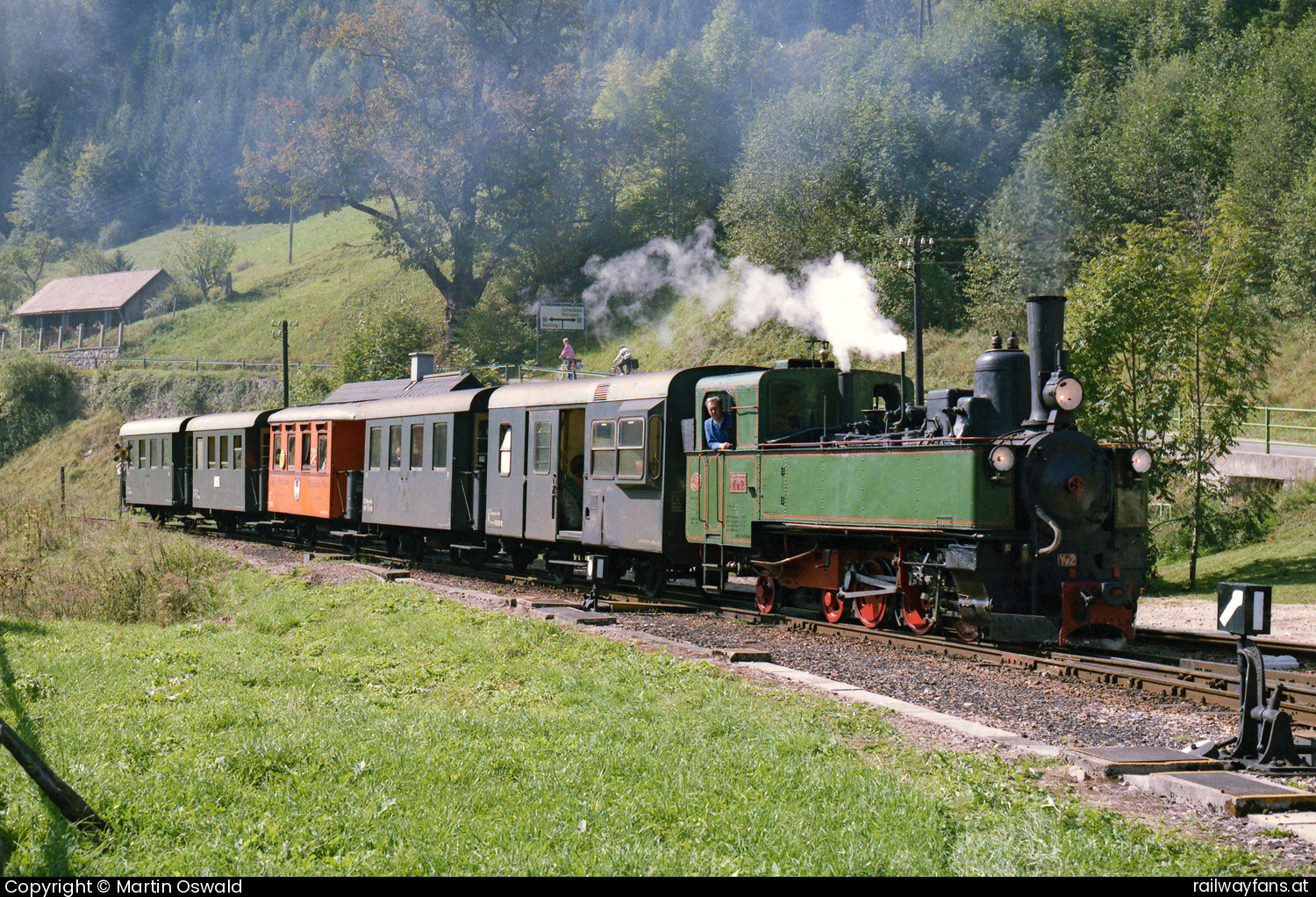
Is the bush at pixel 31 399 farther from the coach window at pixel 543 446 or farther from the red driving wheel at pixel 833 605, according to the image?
the red driving wheel at pixel 833 605

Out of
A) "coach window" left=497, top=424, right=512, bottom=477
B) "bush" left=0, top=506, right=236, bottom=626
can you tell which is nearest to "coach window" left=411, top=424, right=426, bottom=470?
"coach window" left=497, top=424, right=512, bottom=477

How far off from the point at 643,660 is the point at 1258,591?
5.01 m

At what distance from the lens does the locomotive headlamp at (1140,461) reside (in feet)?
34.8

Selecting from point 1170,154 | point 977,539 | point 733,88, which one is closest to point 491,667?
point 977,539

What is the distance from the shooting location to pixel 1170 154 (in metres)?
40.6

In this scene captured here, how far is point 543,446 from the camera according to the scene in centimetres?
1641

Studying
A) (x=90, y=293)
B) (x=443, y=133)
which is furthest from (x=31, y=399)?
(x=443, y=133)

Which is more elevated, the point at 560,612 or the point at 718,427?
the point at 718,427

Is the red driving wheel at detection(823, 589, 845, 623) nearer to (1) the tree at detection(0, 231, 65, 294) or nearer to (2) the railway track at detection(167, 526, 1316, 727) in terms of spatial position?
(2) the railway track at detection(167, 526, 1316, 727)

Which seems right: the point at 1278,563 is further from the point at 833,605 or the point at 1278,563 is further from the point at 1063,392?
the point at 1063,392

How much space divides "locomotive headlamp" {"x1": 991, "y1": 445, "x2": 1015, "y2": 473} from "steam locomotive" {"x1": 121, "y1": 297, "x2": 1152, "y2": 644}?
0.01 m

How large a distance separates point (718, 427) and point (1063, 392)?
4433mm

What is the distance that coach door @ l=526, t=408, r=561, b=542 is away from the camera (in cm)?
1608

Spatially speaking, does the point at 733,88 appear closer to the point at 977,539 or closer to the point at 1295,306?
the point at 1295,306
